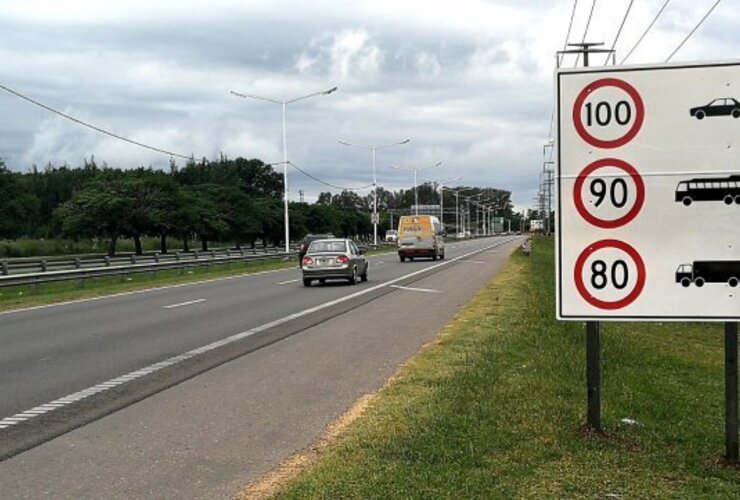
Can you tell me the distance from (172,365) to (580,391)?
5556 millimetres

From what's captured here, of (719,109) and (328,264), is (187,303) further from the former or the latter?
(719,109)

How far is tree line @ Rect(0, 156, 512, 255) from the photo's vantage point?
6481 cm

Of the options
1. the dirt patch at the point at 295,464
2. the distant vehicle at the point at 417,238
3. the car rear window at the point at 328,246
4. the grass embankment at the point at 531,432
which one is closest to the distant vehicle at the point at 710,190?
the grass embankment at the point at 531,432

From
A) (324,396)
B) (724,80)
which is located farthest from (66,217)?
(724,80)

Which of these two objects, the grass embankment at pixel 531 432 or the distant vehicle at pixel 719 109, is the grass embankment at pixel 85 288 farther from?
the distant vehicle at pixel 719 109

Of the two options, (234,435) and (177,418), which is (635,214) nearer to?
(234,435)

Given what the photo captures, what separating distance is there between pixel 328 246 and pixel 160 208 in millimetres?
42933

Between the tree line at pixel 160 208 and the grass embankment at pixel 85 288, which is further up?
the tree line at pixel 160 208

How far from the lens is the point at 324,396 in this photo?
8.86 meters

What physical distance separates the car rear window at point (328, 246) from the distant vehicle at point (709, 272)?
74.0 feet

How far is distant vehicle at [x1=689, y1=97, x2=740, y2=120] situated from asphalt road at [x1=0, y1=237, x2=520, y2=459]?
580cm

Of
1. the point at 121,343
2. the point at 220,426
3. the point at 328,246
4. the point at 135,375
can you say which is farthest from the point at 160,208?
the point at 220,426

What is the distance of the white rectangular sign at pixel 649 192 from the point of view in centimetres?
541

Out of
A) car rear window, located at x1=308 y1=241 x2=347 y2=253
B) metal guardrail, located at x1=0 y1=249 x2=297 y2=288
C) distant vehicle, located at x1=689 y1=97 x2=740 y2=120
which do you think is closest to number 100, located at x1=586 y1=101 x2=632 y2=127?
distant vehicle, located at x1=689 y1=97 x2=740 y2=120
